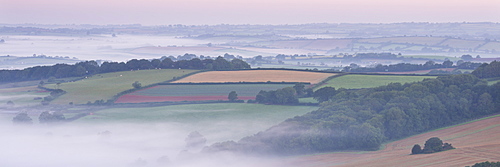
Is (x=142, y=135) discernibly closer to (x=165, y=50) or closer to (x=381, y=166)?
(x=381, y=166)

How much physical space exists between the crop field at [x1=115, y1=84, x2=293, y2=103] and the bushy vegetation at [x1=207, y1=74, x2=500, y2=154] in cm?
1044

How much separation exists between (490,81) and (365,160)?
2733cm

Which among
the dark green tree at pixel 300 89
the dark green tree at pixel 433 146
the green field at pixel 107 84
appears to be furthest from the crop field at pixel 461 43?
the dark green tree at pixel 433 146

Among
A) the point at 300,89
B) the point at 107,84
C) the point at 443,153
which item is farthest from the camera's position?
the point at 107,84

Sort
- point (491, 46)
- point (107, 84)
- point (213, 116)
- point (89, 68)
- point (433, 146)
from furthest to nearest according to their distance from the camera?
1. point (491, 46)
2. point (89, 68)
3. point (107, 84)
4. point (213, 116)
5. point (433, 146)

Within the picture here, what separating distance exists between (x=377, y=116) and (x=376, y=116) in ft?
0.35

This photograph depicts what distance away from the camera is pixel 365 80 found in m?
68.0

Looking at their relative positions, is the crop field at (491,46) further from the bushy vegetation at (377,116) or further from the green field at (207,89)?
the bushy vegetation at (377,116)

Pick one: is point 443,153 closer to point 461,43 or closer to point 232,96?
point 232,96

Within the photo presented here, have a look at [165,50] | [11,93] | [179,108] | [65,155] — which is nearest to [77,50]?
[165,50]

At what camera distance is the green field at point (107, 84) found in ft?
204

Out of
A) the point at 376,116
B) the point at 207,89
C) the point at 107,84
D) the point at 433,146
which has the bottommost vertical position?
the point at 433,146

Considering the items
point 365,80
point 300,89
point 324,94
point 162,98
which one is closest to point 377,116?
point 324,94

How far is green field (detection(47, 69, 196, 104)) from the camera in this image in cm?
6206
